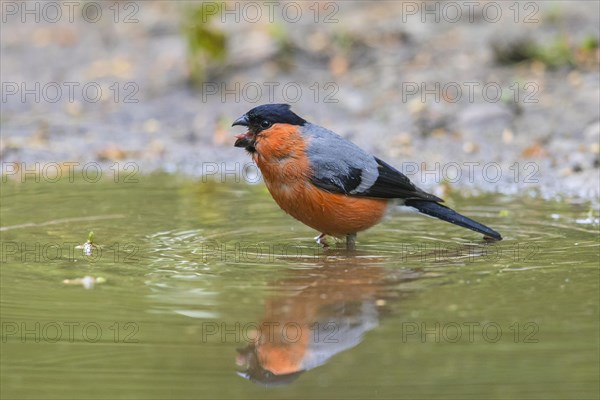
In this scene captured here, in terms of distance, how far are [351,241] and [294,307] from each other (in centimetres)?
194

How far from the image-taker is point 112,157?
10.6 m

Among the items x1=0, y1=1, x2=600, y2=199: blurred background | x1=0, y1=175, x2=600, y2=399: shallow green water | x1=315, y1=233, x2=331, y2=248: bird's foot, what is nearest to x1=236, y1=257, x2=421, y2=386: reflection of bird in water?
x1=0, y1=175, x2=600, y2=399: shallow green water

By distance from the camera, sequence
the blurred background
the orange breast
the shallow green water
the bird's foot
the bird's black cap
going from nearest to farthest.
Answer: the shallow green water → the orange breast → the bird's black cap → the bird's foot → the blurred background

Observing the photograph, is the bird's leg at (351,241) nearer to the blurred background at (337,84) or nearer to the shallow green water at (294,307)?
the shallow green water at (294,307)

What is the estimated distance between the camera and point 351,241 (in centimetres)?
723

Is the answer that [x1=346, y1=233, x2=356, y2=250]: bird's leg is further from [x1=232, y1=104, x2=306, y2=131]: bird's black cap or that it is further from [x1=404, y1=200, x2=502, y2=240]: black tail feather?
[x1=232, y1=104, x2=306, y2=131]: bird's black cap

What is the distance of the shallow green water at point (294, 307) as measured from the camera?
13.9 ft

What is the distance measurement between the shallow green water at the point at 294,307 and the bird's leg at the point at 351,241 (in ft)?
0.51

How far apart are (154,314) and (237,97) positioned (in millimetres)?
7065

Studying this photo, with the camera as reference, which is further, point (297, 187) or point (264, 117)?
point (264, 117)

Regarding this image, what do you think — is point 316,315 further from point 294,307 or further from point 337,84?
point 337,84

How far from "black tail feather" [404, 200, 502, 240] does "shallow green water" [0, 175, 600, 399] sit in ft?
0.38

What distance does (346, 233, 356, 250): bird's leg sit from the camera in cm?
706

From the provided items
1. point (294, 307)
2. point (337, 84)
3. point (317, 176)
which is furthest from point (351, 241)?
point (337, 84)
